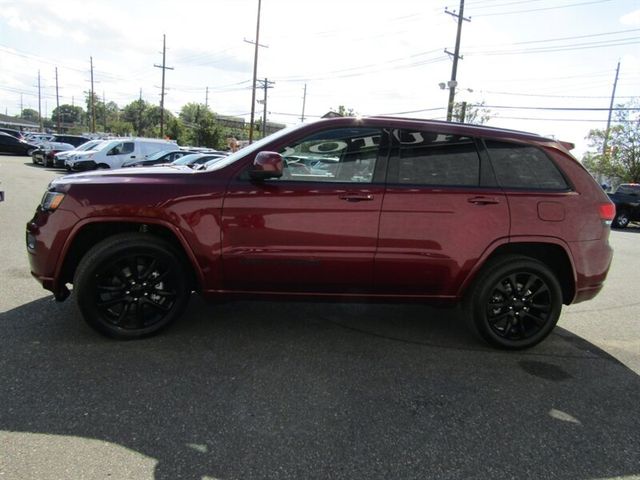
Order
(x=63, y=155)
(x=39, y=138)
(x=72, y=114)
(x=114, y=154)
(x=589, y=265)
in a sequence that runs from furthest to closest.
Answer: (x=72, y=114), (x=39, y=138), (x=63, y=155), (x=114, y=154), (x=589, y=265)

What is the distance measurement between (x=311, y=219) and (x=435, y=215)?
96 centimetres

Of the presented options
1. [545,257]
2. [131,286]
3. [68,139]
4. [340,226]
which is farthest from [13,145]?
[545,257]

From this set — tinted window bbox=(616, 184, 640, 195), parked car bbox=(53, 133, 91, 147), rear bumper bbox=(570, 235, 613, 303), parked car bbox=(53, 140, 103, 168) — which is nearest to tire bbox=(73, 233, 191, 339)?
rear bumper bbox=(570, 235, 613, 303)

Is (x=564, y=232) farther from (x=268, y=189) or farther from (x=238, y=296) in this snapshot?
(x=238, y=296)

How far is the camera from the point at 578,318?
17.2ft

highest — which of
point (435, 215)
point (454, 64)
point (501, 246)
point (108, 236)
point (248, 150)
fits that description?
point (454, 64)

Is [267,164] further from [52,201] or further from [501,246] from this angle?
[501,246]

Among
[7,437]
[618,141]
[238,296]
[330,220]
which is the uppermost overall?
[618,141]

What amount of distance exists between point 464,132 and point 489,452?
243 cm

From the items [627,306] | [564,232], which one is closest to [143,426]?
[564,232]

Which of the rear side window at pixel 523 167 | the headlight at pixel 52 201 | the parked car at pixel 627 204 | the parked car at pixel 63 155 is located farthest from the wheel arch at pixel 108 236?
the parked car at pixel 63 155

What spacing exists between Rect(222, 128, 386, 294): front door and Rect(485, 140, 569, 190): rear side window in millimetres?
989

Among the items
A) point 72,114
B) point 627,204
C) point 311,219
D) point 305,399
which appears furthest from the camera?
point 72,114

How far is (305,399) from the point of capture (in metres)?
3.12
